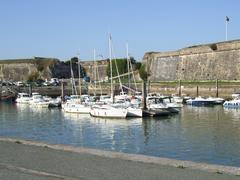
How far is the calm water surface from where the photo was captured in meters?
17.1

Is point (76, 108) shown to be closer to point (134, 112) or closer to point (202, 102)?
point (134, 112)

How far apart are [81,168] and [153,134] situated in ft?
51.3

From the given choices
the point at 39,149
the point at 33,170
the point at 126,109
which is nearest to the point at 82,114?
the point at 126,109

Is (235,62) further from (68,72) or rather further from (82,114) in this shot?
(68,72)

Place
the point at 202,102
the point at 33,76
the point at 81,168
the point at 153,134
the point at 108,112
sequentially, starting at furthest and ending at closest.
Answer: the point at 33,76 → the point at 202,102 → the point at 108,112 → the point at 153,134 → the point at 81,168

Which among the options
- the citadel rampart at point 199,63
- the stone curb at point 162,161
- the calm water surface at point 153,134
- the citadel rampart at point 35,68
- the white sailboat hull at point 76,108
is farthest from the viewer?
the citadel rampart at point 35,68

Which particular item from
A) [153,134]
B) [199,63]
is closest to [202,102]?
[199,63]

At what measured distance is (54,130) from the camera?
87.8 ft

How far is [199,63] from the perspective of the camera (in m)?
55.7

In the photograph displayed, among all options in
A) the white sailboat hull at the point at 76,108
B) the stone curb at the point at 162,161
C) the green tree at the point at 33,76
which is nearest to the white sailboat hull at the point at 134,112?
the white sailboat hull at the point at 76,108

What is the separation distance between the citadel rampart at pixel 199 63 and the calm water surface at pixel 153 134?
55.4 feet

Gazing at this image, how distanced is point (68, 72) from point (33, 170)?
296 ft

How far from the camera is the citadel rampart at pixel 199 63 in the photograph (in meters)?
51.0

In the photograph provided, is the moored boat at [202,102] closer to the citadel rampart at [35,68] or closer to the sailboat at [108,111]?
Answer: the sailboat at [108,111]
